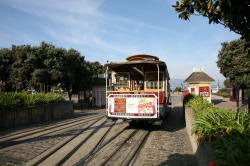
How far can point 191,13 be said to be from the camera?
189 inches

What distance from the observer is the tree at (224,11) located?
3.84 metres

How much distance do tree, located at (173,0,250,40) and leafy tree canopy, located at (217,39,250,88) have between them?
1788 cm

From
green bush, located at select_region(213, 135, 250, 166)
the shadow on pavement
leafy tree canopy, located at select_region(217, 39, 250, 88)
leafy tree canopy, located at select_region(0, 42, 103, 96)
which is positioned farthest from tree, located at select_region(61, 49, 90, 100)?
green bush, located at select_region(213, 135, 250, 166)

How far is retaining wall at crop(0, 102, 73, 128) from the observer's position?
10.5 m

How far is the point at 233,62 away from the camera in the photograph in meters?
22.0

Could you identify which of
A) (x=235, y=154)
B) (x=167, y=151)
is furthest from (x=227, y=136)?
(x=167, y=151)

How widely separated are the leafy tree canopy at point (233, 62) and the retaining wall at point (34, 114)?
17405mm

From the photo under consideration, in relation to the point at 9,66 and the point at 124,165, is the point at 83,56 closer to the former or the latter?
the point at 9,66

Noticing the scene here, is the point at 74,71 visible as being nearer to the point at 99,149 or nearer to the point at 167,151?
the point at 99,149

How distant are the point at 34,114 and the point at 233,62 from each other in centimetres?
2054

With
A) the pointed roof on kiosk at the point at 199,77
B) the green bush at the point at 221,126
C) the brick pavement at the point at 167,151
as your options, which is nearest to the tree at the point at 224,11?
the green bush at the point at 221,126

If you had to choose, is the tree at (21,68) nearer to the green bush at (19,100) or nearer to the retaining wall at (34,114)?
the retaining wall at (34,114)

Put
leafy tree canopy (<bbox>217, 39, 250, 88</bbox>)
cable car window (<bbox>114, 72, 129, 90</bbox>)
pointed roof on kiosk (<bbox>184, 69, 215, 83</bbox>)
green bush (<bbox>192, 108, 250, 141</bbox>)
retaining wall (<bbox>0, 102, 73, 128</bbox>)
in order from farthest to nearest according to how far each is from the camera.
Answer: pointed roof on kiosk (<bbox>184, 69, 215, 83</bbox>) → leafy tree canopy (<bbox>217, 39, 250, 88</bbox>) → cable car window (<bbox>114, 72, 129, 90</bbox>) → retaining wall (<bbox>0, 102, 73, 128</bbox>) → green bush (<bbox>192, 108, 250, 141</bbox>)

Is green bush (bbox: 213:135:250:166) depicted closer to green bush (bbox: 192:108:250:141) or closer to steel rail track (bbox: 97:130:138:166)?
green bush (bbox: 192:108:250:141)
